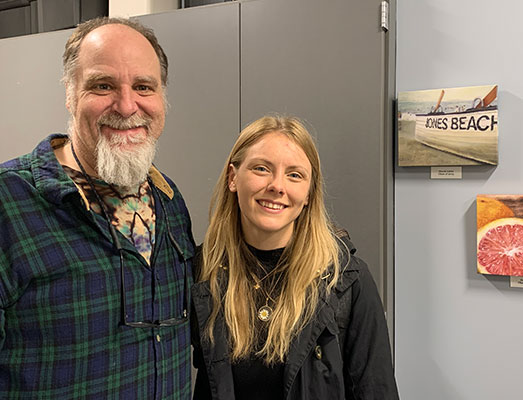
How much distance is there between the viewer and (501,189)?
5.55ft

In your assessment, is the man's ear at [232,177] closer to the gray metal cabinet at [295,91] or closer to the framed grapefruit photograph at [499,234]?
the gray metal cabinet at [295,91]

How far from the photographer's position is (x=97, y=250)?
106 cm

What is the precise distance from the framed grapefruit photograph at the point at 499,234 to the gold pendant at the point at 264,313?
2.72ft

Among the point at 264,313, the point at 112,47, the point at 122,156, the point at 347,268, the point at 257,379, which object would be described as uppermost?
the point at 112,47

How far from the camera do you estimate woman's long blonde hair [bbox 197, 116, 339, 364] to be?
1251 mm

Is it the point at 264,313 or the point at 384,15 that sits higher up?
the point at 384,15

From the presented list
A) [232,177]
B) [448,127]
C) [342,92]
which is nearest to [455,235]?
[448,127]

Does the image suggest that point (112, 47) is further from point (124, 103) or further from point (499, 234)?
point (499, 234)

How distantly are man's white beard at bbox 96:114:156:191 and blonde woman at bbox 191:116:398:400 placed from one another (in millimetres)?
274

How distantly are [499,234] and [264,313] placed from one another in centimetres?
89

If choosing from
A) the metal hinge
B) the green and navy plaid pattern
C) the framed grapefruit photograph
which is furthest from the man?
the framed grapefruit photograph

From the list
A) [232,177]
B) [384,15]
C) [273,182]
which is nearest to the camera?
[273,182]

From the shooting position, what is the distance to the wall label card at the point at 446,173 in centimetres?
174

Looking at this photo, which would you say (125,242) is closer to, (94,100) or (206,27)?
(94,100)
